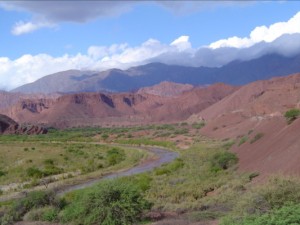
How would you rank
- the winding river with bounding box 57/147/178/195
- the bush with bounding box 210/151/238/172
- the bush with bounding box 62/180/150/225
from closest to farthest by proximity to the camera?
the bush with bounding box 62/180/150/225 → the winding river with bounding box 57/147/178/195 → the bush with bounding box 210/151/238/172

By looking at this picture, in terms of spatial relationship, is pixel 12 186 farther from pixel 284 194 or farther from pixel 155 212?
pixel 284 194

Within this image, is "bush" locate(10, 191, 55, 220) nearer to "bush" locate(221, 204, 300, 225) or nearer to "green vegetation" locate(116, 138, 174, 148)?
"bush" locate(221, 204, 300, 225)

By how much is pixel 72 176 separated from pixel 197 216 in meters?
26.3

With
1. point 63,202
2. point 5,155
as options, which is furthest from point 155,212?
point 5,155

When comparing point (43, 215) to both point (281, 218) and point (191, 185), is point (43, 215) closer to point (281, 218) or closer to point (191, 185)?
point (191, 185)

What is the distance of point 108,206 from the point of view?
1911 cm

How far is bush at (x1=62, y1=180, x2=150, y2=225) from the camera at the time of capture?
62.0 feet

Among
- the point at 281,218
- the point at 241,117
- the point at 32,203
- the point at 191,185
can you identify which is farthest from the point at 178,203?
the point at 241,117

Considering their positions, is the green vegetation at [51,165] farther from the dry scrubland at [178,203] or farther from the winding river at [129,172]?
the dry scrubland at [178,203]

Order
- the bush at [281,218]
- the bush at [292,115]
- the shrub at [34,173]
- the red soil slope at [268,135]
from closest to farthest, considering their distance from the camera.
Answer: the bush at [281,218], the red soil slope at [268,135], the bush at [292,115], the shrub at [34,173]

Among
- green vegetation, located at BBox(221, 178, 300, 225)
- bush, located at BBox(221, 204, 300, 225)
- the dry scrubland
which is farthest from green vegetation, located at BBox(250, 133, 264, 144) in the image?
bush, located at BBox(221, 204, 300, 225)

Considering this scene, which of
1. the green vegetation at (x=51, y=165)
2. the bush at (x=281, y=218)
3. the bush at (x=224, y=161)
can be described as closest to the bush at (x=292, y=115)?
the bush at (x=224, y=161)

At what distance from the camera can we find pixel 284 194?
17078mm

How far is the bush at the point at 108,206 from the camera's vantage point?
18.9m
